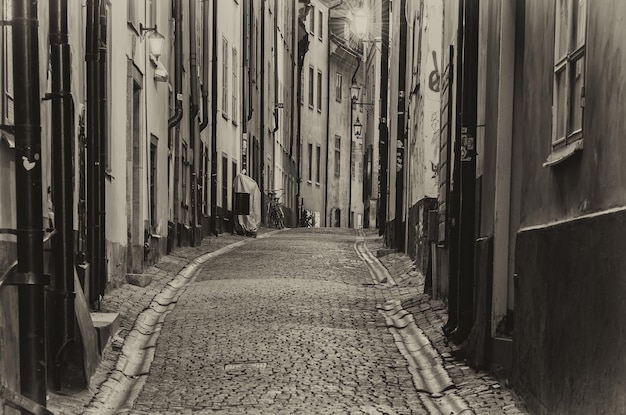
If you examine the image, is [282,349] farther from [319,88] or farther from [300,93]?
[319,88]

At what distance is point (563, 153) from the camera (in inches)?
258

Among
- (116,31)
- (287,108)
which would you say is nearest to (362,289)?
(116,31)

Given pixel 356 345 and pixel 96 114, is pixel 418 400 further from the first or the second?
pixel 96 114

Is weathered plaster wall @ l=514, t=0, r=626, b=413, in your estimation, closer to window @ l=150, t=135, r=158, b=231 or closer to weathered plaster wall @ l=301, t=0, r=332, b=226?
window @ l=150, t=135, r=158, b=231

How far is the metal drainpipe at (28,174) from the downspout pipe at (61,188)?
140 centimetres

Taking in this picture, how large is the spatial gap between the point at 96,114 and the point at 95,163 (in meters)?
0.50

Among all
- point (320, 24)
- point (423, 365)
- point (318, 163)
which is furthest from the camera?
point (320, 24)

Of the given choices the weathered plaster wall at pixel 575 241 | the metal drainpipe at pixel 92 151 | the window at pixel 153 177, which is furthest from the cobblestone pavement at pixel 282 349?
the window at pixel 153 177

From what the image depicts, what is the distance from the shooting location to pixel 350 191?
54750mm

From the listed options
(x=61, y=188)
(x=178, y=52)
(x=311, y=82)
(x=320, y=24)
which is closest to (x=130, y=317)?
(x=61, y=188)

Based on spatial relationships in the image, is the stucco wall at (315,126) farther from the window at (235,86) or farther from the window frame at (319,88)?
the window at (235,86)

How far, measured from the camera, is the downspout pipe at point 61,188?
7902mm

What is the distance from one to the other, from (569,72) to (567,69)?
0.16 ft

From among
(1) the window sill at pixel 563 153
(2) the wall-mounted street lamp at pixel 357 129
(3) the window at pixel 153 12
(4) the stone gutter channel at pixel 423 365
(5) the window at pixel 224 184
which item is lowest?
(4) the stone gutter channel at pixel 423 365
